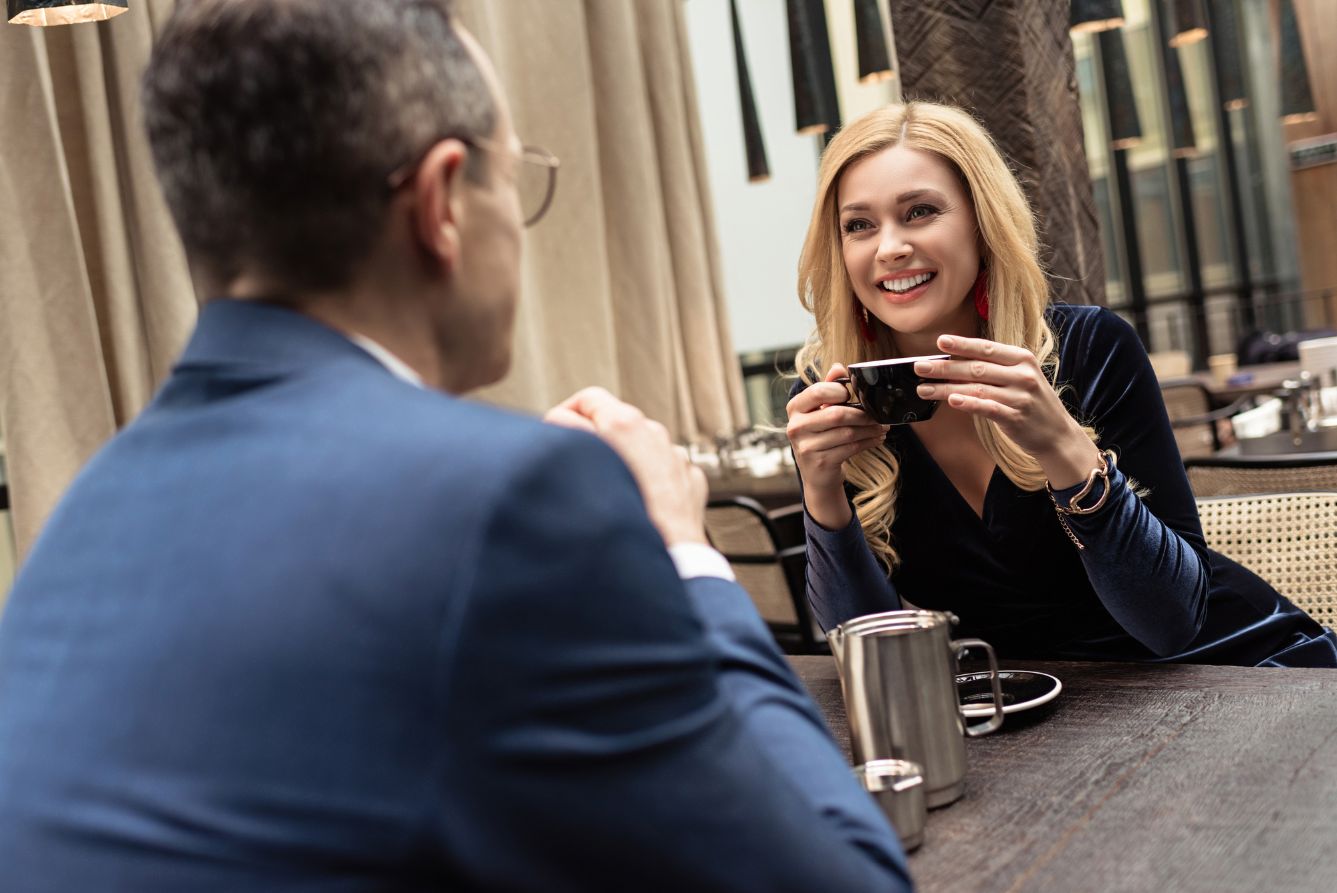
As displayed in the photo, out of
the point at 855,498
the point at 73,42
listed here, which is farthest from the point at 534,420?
the point at 73,42

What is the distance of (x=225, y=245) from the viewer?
73cm

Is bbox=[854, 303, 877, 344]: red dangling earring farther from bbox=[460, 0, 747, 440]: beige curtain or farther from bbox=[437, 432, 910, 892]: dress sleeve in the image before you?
bbox=[460, 0, 747, 440]: beige curtain

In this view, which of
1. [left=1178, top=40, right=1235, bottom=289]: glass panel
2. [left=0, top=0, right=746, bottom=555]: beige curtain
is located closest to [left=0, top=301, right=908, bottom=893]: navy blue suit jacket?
[left=0, top=0, right=746, bottom=555]: beige curtain

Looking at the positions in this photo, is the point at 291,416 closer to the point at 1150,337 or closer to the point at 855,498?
the point at 855,498

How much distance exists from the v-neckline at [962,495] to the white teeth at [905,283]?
202mm

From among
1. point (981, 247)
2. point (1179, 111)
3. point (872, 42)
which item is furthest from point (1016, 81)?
point (1179, 111)

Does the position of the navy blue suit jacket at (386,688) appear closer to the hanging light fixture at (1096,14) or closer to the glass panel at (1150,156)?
the hanging light fixture at (1096,14)

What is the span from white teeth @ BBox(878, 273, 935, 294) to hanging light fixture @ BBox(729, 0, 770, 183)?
4.51m

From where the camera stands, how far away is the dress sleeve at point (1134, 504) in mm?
1543

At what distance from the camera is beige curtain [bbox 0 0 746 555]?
3494mm

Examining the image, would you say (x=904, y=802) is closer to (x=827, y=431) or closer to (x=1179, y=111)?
(x=827, y=431)

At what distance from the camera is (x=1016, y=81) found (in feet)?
8.59

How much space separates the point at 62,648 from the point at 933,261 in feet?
4.58

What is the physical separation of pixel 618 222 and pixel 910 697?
488 centimetres
